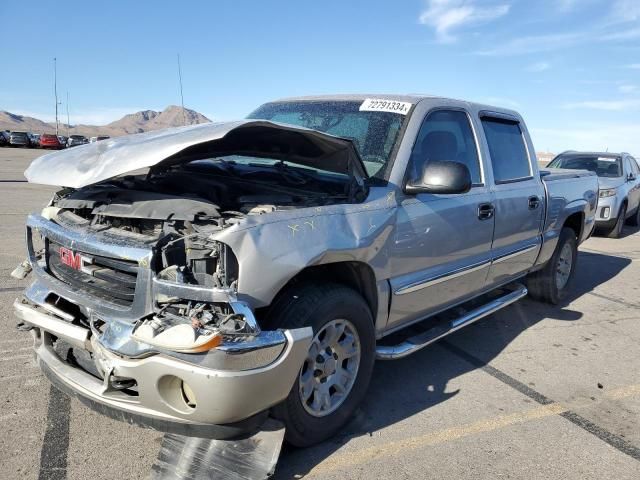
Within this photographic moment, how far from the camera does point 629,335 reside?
16.9 ft

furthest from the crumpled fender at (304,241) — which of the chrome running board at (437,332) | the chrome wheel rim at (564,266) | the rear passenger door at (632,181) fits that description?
the rear passenger door at (632,181)

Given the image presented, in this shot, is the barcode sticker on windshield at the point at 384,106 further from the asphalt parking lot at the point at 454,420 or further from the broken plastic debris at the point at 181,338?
the broken plastic debris at the point at 181,338

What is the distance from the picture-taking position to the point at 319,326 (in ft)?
8.92

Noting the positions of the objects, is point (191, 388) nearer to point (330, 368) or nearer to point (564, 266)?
point (330, 368)

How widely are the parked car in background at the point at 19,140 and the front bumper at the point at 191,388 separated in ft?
158

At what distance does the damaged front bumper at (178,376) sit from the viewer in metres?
2.22

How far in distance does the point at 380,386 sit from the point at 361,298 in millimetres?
981

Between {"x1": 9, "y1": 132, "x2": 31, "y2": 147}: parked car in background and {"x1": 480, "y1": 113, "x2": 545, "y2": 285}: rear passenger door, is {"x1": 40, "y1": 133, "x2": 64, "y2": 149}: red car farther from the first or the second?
{"x1": 480, "y1": 113, "x2": 545, "y2": 285}: rear passenger door

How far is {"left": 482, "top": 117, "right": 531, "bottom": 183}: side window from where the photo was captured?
4.46 m

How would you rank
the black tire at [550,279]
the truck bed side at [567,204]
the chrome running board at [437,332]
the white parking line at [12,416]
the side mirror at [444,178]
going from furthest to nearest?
1. the black tire at [550,279]
2. the truck bed side at [567,204]
3. the chrome running board at [437,332]
4. the side mirror at [444,178]
5. the white parking line at [12,416]

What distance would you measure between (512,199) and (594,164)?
834 centimetres

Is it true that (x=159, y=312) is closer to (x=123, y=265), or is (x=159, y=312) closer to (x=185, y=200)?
(x=123, y=265)

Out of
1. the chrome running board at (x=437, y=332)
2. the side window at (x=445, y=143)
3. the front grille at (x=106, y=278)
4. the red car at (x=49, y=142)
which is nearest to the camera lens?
the front grille at (x=106, y=278)

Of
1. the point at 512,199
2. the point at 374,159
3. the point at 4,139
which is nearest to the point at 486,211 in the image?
the point at 512,199
